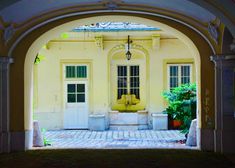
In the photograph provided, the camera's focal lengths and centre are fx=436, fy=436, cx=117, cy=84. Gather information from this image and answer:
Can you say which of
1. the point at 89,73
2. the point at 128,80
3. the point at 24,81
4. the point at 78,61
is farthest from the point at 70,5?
the point at 128,80

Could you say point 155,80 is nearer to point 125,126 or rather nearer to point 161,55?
point 161,55

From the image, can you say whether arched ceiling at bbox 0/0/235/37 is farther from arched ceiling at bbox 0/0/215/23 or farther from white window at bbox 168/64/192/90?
white window at bbox 168/64/192/90

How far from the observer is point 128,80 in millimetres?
20828

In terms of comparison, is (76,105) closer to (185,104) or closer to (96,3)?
(185,104)

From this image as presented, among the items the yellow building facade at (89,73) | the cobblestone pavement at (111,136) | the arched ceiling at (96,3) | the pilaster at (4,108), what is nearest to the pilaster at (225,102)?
the arched ceiling at (96,3)

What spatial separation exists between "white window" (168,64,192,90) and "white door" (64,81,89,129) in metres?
3.94

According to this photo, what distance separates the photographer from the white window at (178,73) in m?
20.1

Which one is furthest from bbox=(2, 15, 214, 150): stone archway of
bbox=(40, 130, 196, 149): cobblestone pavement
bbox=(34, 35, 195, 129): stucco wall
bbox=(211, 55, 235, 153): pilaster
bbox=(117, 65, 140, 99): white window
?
bbox=(117, 65, 140, 99): white window

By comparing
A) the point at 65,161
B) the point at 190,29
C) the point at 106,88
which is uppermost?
the point at 190,29

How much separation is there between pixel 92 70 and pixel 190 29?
9.41 meters

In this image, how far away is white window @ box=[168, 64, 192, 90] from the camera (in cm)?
2009

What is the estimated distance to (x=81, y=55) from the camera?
20.0 meters

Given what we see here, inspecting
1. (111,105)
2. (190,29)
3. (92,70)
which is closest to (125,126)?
(111,105)

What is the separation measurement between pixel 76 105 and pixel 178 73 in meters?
4.93
